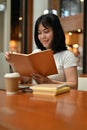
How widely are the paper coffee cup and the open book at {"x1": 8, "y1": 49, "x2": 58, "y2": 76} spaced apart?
0.62ft

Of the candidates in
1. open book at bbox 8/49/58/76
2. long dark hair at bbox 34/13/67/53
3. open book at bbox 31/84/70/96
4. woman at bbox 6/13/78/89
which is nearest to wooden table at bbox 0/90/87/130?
open book at bbox 31/84/70/96

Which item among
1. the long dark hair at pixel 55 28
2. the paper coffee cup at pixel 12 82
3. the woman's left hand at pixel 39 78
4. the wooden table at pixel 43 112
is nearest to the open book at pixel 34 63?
the woman's left hand at pixel 39 78

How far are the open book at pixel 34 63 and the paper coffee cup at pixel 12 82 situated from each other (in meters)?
0.19

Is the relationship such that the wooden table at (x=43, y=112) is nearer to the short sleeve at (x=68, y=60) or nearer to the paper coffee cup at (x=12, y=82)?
the paper coffee cup at (x=12, y=82)

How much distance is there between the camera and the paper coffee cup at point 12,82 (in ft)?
4.26

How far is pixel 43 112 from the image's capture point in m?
0.87

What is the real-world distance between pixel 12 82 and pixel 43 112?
48 centimetres

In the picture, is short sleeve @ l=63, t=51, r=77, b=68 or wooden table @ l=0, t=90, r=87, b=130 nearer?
wooden table @ l=0, t=90, r=87, b=130

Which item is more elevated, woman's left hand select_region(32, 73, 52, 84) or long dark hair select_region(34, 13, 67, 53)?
long dark hair select_region(34, 13, 67, 53)

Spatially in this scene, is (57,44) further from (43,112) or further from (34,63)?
(43,112)

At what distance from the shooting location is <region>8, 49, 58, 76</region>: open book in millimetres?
1467

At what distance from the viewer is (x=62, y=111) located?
35.1 inches

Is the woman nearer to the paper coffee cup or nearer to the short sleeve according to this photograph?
the short sleeve

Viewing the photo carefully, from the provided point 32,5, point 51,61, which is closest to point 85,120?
point 51,61
